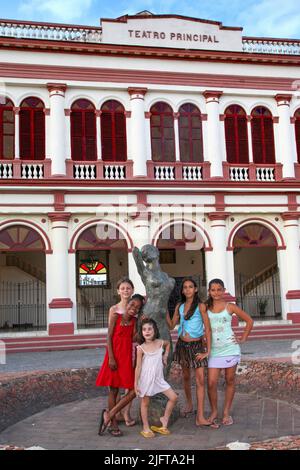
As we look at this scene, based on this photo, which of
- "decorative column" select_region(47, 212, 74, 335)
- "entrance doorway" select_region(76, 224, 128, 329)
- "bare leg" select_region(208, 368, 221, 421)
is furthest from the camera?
"entrance doorway" select_region(76, 224, 128, 329)

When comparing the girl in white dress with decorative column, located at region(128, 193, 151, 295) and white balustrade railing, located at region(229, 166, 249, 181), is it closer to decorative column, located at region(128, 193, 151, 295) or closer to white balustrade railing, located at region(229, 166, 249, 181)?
decorative column, located at region(128, 193, 151, 295)

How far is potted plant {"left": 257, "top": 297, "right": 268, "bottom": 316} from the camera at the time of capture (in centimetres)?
1772

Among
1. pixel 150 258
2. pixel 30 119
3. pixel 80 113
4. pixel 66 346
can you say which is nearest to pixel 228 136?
pixel 80 113

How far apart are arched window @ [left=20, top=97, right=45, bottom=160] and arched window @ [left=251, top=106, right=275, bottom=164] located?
274 inches

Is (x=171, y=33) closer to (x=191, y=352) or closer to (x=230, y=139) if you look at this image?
(x=230, y=139)

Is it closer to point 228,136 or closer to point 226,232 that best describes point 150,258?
point 226,232

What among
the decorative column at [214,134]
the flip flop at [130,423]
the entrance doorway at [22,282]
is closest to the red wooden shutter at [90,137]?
the entrance doorway at [22,282]

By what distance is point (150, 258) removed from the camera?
220 inches

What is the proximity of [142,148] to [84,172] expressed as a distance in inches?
77.7

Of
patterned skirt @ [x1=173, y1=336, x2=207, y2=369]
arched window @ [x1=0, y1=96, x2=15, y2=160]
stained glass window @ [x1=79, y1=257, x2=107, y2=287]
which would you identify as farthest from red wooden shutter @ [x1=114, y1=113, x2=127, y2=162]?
patterned skirt @ [x1=173, y1=336, x2=207, y2=369]

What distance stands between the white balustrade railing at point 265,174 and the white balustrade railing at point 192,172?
1.98m

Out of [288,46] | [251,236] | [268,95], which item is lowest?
[251,236]

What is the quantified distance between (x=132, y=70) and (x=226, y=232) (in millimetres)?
5992

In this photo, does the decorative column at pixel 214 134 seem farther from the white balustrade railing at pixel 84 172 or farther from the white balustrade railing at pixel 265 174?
the white balustrade railing at pixel 84 172
